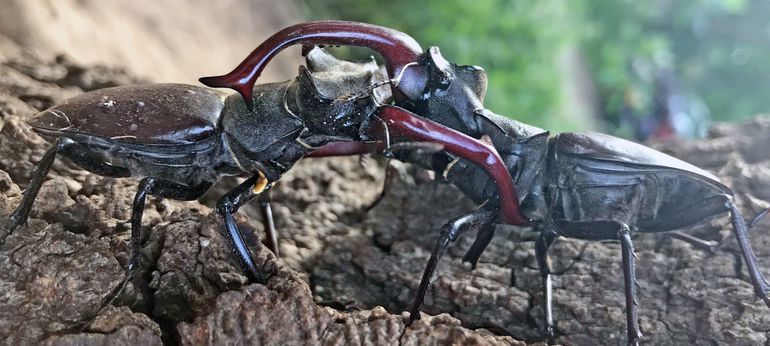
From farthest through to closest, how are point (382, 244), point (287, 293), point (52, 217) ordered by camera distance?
1. point (382, 244)
2. point (52, 217)
3. point (287, 293)

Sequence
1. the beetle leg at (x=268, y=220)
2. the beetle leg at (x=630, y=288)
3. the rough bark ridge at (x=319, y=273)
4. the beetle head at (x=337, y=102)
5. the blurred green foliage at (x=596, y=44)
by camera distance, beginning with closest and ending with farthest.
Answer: the rough bark ridge at (x=319, y=273)
the beetle leg at (x=630, y=288)
the beetle head at (x=337, y=102)
the beetle leg at (x=268, y=220)
the blurred green foliage at (x=596, y=44)

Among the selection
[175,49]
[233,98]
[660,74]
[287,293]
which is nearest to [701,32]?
[660,74]

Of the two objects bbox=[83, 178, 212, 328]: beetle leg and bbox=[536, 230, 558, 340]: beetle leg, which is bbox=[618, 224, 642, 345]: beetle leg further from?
bbox=[83, 178, 212, 328]: beetle leg

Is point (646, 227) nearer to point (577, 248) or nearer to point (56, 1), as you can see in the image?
point (577, 248)

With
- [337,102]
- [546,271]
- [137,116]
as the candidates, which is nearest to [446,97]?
[337,102]

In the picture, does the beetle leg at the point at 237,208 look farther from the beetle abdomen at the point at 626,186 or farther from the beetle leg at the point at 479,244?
the beetle abdomen at the point at 626,186

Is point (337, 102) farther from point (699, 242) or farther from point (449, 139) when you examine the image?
point (699, 242)

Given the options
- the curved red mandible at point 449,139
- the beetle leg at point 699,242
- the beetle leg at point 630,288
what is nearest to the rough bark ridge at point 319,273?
the beetle leg at point 699,242
